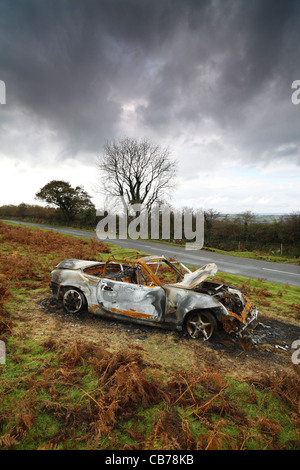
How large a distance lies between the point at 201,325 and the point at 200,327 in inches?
1.8

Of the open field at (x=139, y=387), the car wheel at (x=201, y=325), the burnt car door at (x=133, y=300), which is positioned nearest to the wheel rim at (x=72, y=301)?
the open field at (x=139, y=387)

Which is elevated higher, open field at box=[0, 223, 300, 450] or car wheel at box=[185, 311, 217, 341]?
car wheel at box=[185, 311, 217, 341]

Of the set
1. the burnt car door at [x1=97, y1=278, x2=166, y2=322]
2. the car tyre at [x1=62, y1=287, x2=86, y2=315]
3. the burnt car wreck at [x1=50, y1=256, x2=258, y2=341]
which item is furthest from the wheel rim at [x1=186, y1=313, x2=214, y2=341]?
the car tyre at [x1=62, y1=287, x2=86, y2=315]

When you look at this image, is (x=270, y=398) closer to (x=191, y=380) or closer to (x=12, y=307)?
(x=191, y=380)

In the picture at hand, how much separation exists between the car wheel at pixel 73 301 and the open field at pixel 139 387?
7.1 inches

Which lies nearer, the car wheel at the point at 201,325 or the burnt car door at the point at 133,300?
the car wheel at the point at 201,325

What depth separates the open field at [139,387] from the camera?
2549 mm

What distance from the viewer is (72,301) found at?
17.8 ft

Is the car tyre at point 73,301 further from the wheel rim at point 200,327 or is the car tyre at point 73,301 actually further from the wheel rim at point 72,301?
the wheel rim at point 200,327

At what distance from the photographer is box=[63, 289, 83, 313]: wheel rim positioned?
17.6ft

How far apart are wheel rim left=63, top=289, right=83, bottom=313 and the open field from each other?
0.62ft

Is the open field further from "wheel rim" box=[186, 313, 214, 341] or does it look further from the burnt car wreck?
the burnt car wreck
